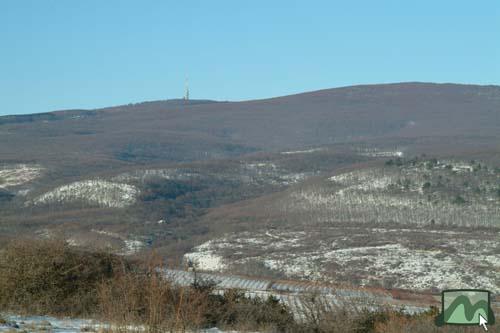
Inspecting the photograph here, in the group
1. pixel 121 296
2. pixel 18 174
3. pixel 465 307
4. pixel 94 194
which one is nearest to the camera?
pixel 465 307

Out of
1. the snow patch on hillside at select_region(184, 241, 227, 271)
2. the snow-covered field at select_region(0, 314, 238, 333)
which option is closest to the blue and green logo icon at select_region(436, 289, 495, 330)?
the snow-covered field at select_region(0, 314, 238, 333)

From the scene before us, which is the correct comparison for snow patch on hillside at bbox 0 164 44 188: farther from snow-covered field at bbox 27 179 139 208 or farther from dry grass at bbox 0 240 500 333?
dry grass at bbox 0 240 500 333

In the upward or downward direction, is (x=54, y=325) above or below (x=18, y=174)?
above

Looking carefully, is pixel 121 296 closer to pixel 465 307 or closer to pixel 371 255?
pixel 465 307

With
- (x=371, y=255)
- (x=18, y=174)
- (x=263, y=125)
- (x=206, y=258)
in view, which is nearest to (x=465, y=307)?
(x=371, y=255)

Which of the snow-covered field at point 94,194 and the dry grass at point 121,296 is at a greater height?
the dry grass at point 121,296

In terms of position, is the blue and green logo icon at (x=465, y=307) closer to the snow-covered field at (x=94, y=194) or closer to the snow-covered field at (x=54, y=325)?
the snow-covered field at (x=54, y=325)

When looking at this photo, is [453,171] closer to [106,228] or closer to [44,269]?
[106,228]

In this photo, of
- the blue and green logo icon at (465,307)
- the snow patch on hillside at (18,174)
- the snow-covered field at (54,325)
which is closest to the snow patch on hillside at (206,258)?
the snow-covered field at (54,325)
